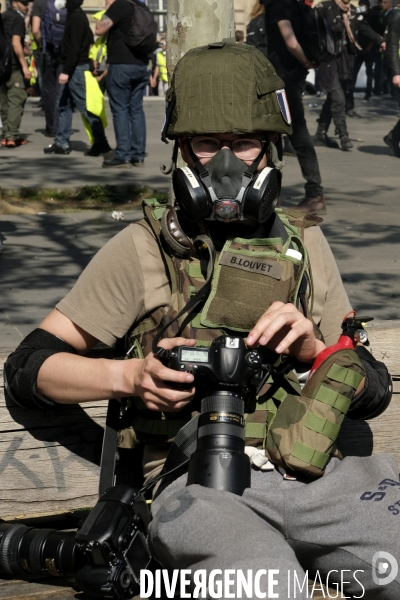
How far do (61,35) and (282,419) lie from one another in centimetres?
1172

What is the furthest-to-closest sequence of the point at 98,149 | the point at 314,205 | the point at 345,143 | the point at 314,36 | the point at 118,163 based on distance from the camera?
the point at 345,143 → the point at 98,149 → the point at 118,163 → the point at 314,36 → the point at 314,205

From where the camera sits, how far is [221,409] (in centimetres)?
244

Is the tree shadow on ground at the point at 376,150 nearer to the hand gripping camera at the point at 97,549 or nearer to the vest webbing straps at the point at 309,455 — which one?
the vest webbing straps at the point at 309,455

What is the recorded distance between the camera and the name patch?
8.93ft

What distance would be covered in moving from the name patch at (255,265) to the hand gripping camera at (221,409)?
0.33 meters

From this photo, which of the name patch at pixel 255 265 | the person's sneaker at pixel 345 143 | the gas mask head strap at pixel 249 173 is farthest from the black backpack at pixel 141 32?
the name patch at pixel 255 265

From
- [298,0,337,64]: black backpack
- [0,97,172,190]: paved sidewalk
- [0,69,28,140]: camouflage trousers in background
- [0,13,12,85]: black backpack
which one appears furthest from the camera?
[0,69,28,140]: camouflage trousers in background

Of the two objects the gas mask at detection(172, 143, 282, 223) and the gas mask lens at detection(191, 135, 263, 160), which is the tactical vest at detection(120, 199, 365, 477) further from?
the gas mask lens at detection(191, 135, 263, 160)

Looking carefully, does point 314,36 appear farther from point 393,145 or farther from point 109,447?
point 109,447

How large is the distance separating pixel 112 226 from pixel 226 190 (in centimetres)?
596

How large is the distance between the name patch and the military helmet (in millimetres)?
374

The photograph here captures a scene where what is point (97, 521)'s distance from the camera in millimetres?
2389

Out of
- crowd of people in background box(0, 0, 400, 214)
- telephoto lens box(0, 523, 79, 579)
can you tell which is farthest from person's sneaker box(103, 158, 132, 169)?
telephoto lens box(0, 523, 79, 579)

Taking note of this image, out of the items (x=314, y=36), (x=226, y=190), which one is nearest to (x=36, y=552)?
(x=226, y=190)
